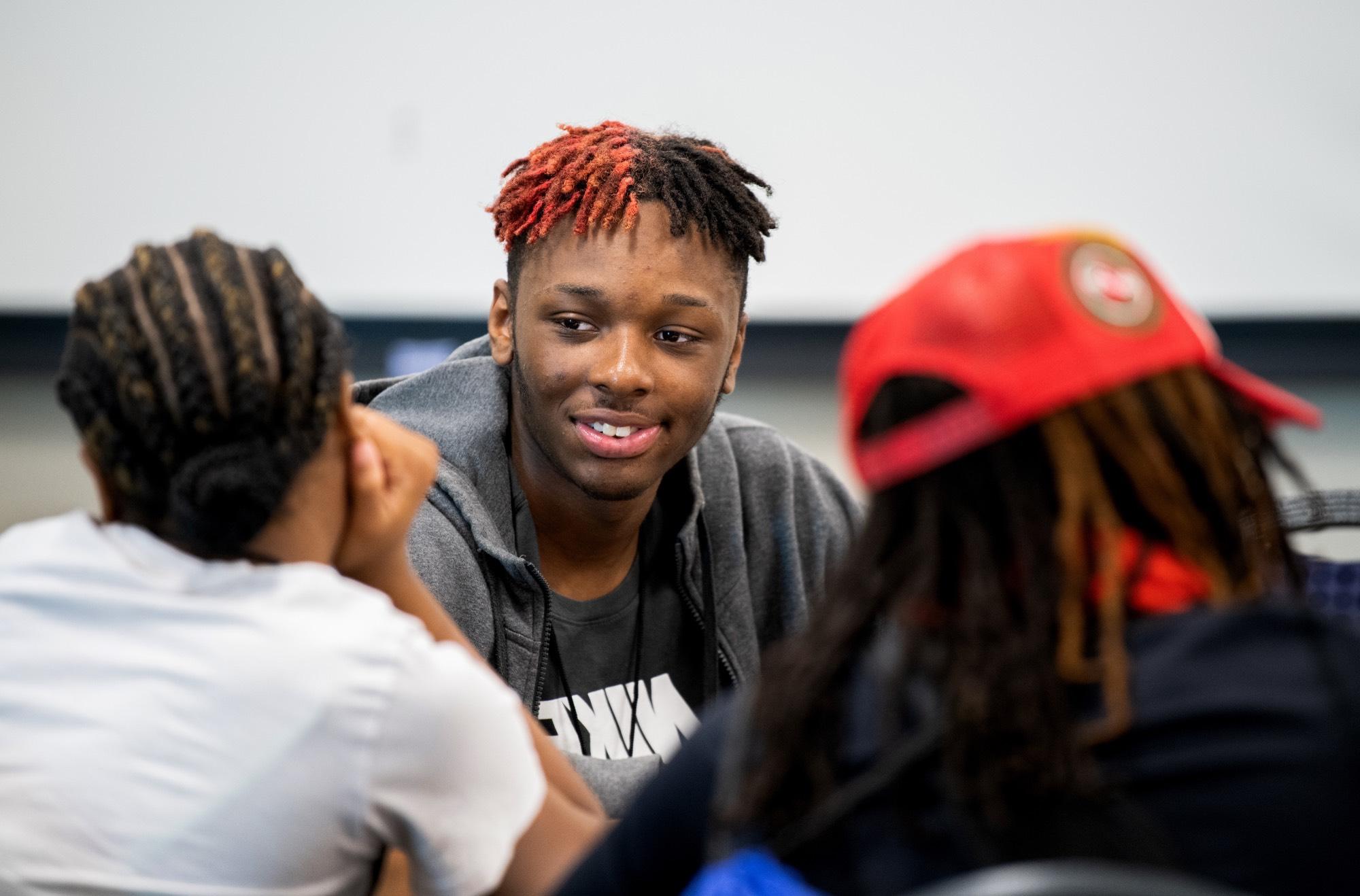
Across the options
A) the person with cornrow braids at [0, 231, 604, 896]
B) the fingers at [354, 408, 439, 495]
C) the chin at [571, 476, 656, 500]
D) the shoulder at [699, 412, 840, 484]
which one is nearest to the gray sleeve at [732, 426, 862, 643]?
the shoulder at [699, 412, 840, 484]

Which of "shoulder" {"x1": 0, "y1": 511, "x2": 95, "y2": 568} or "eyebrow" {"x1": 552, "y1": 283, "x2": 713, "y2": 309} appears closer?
"shoulder" {"x1": 0, "y1": 511, "x2": 95, "y2": 568}

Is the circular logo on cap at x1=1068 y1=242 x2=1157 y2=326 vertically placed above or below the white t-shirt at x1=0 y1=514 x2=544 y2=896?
above

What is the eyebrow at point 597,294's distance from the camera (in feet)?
5.54

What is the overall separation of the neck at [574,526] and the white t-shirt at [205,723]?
2.95 ft

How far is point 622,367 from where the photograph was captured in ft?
5.53

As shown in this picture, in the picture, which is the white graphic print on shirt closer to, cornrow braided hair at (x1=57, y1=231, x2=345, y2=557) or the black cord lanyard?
the black cord lanyard

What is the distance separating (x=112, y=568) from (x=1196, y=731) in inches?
27.2

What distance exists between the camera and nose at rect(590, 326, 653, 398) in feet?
5.53

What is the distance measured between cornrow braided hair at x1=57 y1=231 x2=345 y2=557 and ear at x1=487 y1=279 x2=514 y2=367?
2.98 ft

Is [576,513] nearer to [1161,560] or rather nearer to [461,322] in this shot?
[1161,560]

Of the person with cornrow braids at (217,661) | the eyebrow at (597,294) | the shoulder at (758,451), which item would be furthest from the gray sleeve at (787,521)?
the person with cornrow braids at (217,661)

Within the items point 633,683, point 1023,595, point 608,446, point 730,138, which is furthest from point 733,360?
point 730,138

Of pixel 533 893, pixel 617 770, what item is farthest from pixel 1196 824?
pixel 617 770

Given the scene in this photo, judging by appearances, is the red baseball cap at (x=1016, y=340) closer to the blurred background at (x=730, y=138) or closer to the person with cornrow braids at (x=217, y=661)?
the person with cornrow braids at (x=217, y=661)
